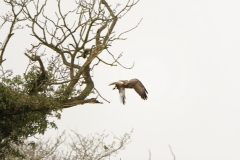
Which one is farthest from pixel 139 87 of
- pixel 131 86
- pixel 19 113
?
pixel 19 113

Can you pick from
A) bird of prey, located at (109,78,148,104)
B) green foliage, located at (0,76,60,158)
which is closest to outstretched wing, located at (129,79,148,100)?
bird of prey, located at (109,78,148,104)

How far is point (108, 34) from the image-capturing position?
10.4 metres

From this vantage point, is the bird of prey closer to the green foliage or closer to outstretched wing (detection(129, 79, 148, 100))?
outstretched wing (detection(129, 79, 148, 100))

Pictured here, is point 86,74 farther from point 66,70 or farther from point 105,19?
point 105,19

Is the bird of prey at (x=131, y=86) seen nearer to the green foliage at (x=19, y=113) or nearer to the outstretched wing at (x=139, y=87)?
the outstretched wing at (x=139, y=87)

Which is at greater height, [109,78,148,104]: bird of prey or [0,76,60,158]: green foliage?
[109,78,148,104]: bird of prey

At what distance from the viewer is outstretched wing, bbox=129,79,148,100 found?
31.6ft

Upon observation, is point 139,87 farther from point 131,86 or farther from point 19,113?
point 19,113

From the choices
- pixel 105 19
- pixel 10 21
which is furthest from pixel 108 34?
pixel 10 21

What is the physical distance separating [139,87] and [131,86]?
0.68 feet

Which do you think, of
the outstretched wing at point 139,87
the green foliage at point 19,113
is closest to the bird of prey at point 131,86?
the outstretched wing at point 139,87

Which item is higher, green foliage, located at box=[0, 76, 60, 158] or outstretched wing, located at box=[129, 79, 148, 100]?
outstretched wing, located at box=[129, 79, 148, 100]

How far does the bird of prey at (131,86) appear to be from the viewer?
9.66 meters

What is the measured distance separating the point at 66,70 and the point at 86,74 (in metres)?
0.53
